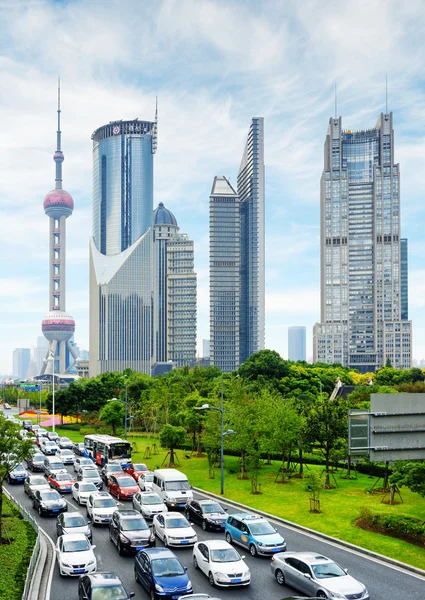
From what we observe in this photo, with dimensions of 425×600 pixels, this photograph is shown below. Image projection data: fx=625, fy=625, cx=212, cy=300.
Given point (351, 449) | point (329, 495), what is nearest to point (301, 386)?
point (329, 495)

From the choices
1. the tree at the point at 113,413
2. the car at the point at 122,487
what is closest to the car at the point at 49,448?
the tree at the point at 113,413

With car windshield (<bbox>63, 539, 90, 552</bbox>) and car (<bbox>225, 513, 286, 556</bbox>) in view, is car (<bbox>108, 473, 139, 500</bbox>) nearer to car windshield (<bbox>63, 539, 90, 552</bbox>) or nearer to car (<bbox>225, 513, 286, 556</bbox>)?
car (<bbox>225, 513, 286, 556</bbox>)

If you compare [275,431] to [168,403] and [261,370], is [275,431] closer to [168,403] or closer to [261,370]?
[168,403]

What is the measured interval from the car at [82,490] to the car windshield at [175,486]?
4485mm

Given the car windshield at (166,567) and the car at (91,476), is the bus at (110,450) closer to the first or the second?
the car at (91,476)

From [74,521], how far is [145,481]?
Answer: 38.2 ft

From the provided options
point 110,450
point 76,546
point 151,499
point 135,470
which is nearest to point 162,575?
point 76,546

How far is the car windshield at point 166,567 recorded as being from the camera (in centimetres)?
2022

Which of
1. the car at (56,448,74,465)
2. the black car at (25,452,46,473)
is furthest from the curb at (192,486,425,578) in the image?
the car at (56,448,74,465)

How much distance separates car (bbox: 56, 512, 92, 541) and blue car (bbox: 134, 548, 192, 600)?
5511 mm

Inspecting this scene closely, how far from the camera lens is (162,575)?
2012 cm

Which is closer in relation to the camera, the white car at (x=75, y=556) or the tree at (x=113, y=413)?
the white car at (x=75, y=556)

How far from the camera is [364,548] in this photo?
85.6 ft

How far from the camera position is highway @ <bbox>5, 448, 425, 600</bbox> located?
20.8 metres
